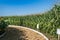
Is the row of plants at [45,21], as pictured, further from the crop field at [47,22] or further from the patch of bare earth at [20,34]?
the patch of bare earth at [20,34]

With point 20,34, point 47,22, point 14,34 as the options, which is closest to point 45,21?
point 47,22

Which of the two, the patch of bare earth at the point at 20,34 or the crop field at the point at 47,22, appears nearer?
the patch of bare earth at the point at 20,34

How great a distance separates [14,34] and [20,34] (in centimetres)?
35

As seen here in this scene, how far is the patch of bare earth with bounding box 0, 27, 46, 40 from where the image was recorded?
1238 centimetres

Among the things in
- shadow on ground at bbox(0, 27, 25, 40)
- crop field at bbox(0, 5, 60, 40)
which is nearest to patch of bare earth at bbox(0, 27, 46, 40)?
shadow on ground at bbox(0, 27, 25, 40)

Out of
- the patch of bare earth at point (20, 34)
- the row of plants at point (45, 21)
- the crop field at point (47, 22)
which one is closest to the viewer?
the patch of bare earth at point (20, 34)

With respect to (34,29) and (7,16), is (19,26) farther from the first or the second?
(7,16)

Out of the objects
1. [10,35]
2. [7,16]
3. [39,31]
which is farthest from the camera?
[7,16]

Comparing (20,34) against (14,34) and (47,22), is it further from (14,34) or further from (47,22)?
(47,22)

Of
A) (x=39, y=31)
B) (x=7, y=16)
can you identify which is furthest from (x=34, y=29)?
(x=7, y=16)

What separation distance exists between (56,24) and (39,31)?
1165 millimetres

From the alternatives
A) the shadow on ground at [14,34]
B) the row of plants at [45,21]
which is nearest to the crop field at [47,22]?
Result: the row of plants at [45,21]

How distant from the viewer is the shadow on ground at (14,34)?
12.4 m

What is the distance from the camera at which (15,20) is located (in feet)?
52.3
